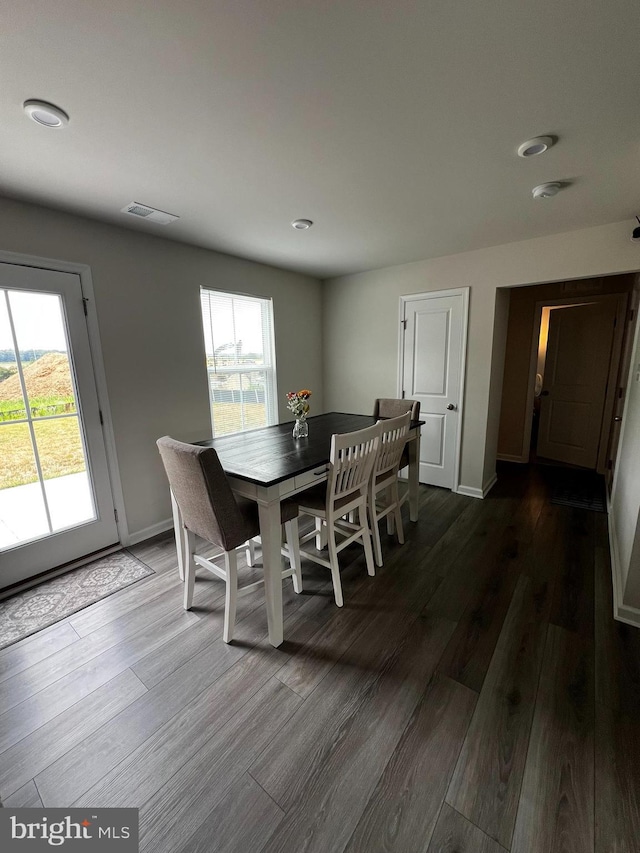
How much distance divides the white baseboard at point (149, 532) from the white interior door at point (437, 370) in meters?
2.64

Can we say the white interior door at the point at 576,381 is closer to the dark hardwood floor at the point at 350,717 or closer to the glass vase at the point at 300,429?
the dark hardwood floor at the point at 350,717

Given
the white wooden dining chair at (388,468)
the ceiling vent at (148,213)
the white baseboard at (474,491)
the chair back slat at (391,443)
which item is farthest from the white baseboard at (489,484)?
the ceiling vent at (148,213)

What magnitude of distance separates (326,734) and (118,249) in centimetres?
314

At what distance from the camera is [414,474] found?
2922 mm

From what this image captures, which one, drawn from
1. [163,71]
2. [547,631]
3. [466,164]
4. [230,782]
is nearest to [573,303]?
[466,164]

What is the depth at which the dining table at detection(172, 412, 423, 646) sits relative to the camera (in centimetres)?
163

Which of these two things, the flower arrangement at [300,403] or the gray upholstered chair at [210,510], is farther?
the flower arrangement at [300,403]

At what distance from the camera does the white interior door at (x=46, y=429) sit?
209 centimetres

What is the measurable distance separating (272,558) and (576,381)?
14.7 ft

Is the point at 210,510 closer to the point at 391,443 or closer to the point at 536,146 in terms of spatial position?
the point at 391,443

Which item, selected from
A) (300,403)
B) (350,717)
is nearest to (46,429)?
(300,403)

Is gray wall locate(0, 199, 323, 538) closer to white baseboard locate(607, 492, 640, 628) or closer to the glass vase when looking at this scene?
the glass vase

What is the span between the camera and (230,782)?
1.17m

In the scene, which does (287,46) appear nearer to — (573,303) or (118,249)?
(118,249)
